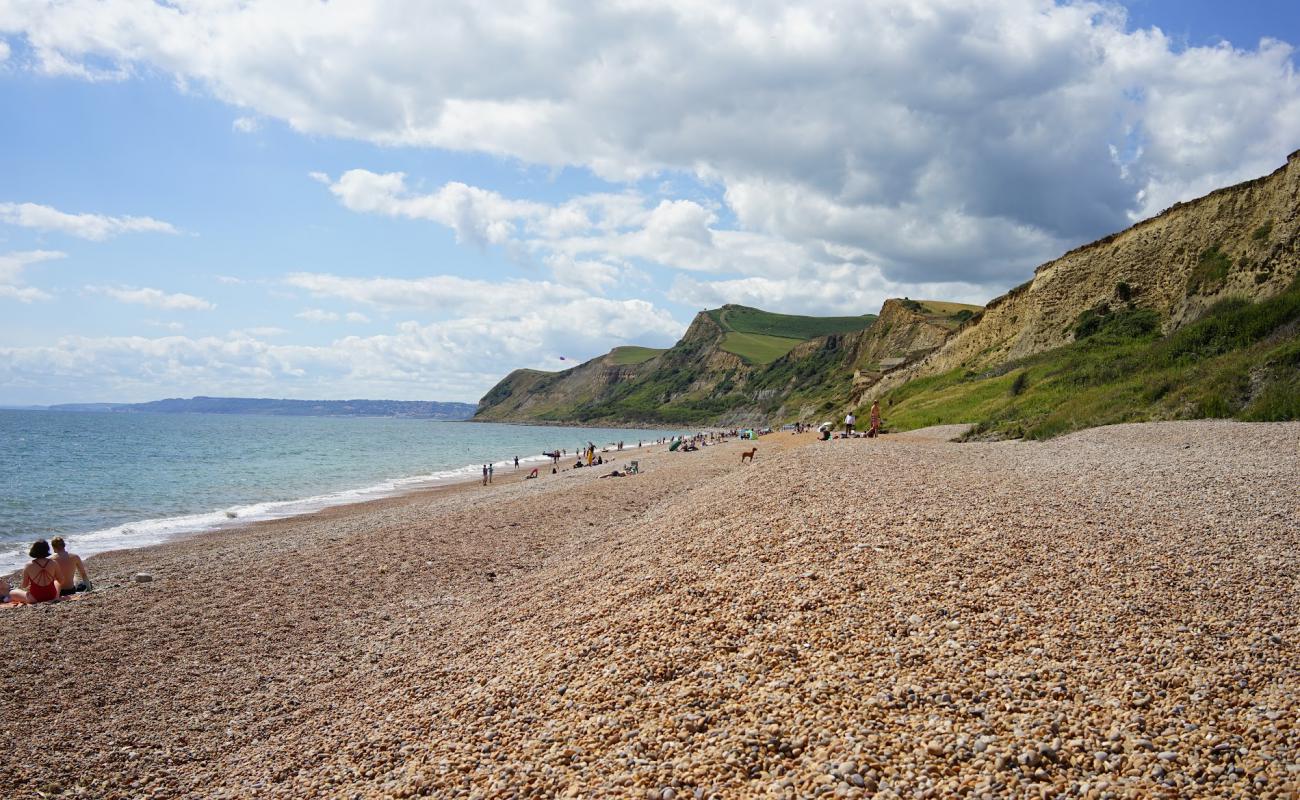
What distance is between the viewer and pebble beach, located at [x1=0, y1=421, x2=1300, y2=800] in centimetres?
553

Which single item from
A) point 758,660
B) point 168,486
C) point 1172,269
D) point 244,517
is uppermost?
point 1172,269

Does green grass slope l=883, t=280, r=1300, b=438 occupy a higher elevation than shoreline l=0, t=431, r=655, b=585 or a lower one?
higher

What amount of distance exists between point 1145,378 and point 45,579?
3421 cm

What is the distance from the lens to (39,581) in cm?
1398

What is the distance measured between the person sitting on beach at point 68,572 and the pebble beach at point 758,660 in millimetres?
500

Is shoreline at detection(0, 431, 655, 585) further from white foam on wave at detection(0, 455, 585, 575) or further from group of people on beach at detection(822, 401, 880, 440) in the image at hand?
group of people on beach at detection(822, 401, 880, 440)

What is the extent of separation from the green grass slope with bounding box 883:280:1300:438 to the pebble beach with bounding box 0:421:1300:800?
Result: 952 centimetres

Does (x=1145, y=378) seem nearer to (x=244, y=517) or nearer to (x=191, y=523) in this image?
(x=244, y=517)

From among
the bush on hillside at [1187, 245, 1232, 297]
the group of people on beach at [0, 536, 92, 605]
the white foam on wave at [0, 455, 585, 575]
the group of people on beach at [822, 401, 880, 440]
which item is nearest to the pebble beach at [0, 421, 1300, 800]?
the group of people on beach at [0, 536, 92, 605]

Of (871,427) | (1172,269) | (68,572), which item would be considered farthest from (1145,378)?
(68,572)

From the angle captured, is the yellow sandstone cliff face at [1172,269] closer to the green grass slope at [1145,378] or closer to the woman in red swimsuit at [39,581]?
the green grass slope at [1145,378]

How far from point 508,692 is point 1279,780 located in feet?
20.8

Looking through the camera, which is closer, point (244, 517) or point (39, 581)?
point (39, 581)

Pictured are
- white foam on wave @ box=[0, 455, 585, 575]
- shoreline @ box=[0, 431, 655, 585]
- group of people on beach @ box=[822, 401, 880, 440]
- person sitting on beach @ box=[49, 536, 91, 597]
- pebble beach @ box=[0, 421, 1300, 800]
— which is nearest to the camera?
pebble beach @ box=[0, 421, 1300, 800]
